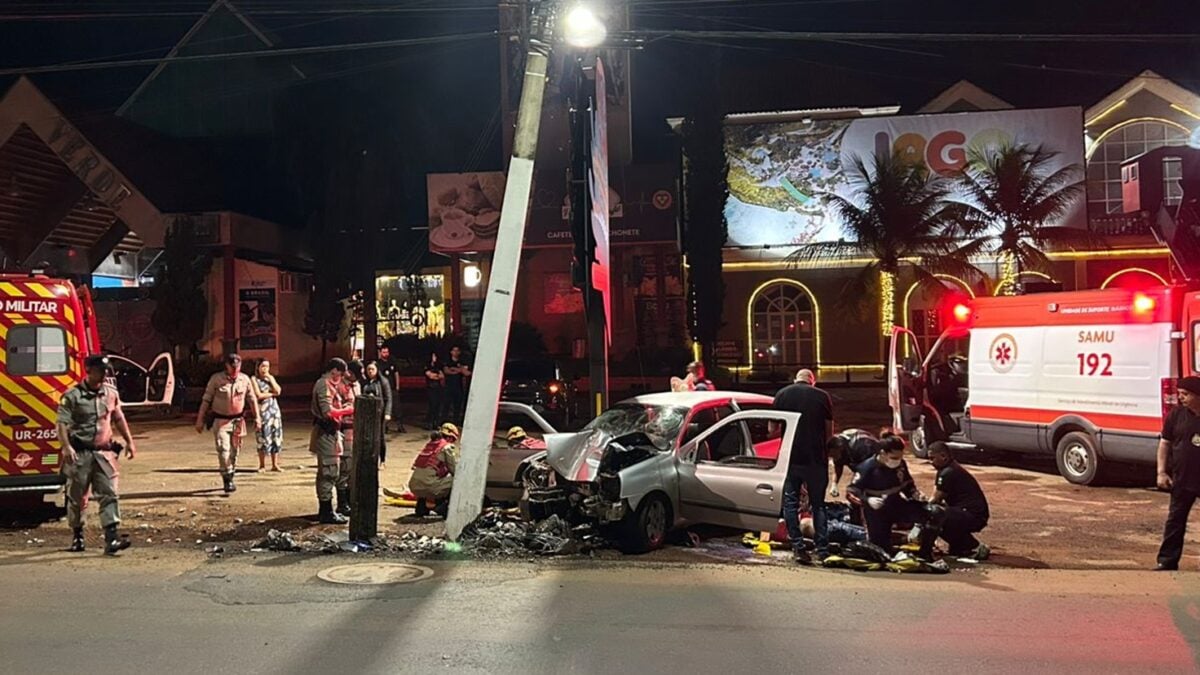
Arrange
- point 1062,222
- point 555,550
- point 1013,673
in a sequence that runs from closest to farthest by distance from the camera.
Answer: point 1013,673 < point 555,550 < point 1062,222

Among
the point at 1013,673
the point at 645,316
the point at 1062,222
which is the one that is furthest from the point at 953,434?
the point at 645,316

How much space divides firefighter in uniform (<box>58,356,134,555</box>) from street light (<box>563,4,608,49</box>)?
5466 millimetres

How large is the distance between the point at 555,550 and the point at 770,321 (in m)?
23.0

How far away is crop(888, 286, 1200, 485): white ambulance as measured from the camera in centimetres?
1118

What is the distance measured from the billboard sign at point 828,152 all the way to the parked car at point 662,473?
65.8 ft

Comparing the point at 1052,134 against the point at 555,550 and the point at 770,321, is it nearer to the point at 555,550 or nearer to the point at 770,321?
the point at 770,321

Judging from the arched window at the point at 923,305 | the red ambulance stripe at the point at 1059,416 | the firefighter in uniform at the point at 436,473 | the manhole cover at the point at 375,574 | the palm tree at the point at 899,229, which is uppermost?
the palm tree at the point at 899,229

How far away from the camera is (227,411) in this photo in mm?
12078

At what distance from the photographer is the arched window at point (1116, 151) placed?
2789 centimetres

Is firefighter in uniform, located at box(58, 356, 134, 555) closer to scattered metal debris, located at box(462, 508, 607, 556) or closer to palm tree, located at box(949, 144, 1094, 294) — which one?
scattered metal debris, located at box(462, 508, 607, 556)

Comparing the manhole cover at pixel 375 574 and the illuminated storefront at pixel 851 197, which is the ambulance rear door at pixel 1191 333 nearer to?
the manhole cover at pixel 375 574

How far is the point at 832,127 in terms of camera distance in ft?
92.2

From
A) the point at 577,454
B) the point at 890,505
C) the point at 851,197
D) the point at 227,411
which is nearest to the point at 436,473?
the point at 577,454

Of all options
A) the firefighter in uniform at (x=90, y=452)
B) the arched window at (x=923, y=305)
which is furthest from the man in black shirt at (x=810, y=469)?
the arched window at (x=923, y=305)
